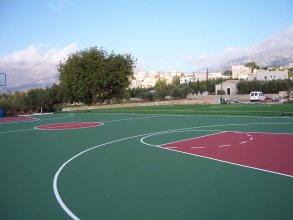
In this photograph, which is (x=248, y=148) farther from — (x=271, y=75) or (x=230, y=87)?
(x=271, y=75)

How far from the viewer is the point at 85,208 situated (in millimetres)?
5289

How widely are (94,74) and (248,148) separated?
32.3 m

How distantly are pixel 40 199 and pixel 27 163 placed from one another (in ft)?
11.5

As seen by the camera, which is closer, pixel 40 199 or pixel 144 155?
pixel 40 199

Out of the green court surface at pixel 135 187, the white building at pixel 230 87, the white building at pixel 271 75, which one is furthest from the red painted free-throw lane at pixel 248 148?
the white building at pixel 271 75

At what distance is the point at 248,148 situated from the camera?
10.1 m

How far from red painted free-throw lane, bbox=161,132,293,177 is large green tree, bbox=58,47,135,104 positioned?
2912 centimetres

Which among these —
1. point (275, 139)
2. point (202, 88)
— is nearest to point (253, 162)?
point (275, 139)

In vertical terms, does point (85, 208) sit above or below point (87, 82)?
below

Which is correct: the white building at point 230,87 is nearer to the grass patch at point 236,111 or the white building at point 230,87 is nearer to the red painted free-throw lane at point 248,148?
the grass patch at point 236,111

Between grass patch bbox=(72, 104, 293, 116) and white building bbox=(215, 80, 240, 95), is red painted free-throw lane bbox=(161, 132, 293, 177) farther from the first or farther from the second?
white building bbox=(215, 80, 240, 95)

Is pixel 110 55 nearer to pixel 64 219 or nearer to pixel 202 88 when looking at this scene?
pixel 202 88

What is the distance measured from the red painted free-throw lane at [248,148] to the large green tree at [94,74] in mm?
29120

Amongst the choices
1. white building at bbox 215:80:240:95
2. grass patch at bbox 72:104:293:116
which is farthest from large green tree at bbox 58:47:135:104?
white building at bbox 215:80:240:95
